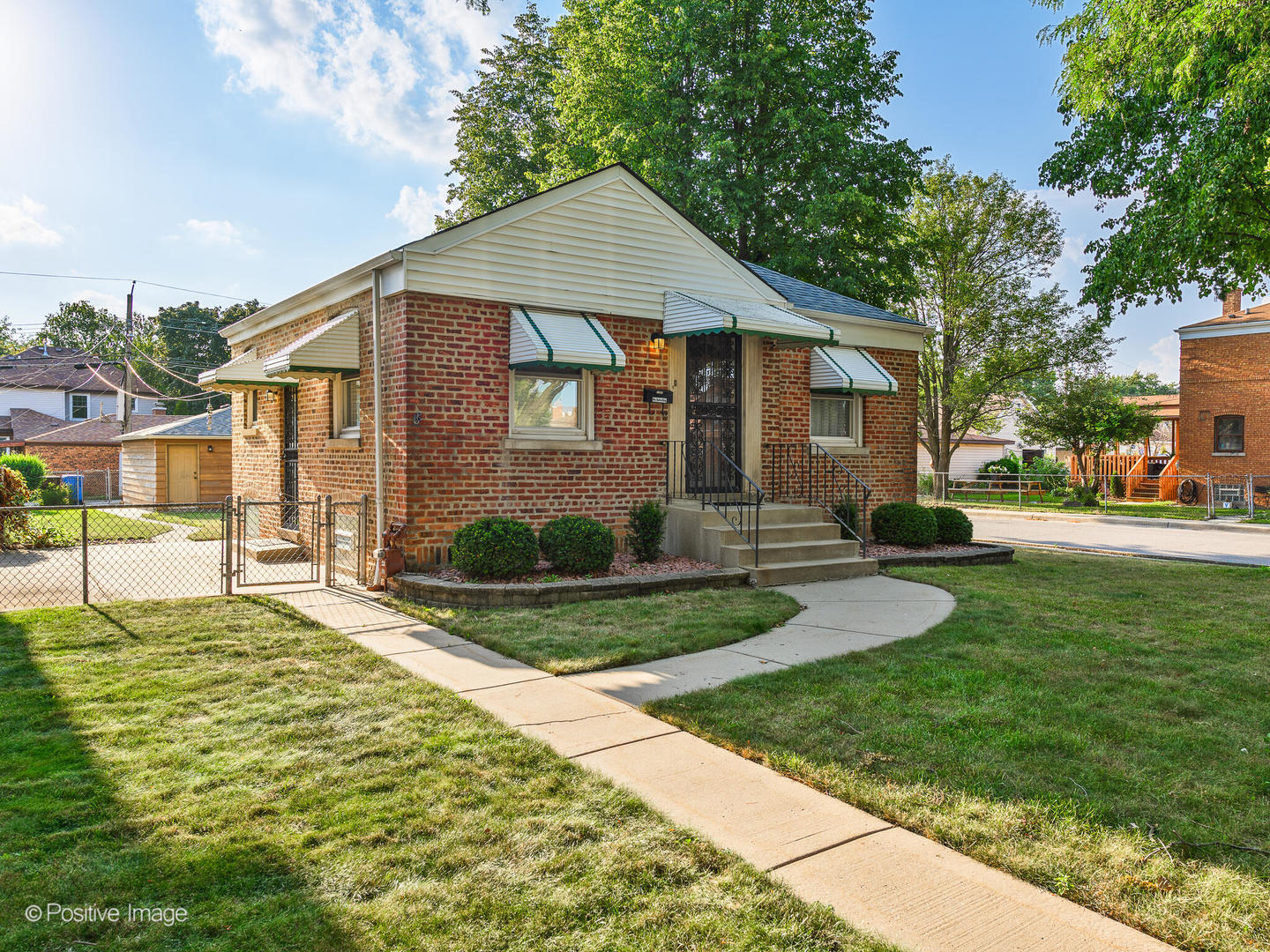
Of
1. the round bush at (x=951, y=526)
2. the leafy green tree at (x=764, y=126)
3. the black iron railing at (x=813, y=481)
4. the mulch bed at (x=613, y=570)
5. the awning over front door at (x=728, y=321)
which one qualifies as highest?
the leafy green tree at (x=764, y=126)

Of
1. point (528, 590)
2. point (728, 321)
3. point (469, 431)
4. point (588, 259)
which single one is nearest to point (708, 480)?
point (728, 321)

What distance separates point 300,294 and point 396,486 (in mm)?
4245

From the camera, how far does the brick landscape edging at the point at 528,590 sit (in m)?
7.81

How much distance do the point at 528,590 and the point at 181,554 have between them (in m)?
6.99

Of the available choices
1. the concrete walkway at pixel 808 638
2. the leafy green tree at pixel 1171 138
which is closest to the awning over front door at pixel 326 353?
the concrete walkway at pixel 808 638

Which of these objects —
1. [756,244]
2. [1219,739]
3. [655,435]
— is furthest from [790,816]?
[756,244]

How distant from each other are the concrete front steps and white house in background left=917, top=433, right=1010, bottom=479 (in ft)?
132

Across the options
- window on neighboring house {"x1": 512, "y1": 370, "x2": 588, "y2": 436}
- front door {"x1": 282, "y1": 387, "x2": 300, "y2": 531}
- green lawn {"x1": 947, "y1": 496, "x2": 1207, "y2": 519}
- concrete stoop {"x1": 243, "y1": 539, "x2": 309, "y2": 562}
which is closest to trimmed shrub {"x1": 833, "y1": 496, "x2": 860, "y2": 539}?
window on neighboring house {"x1": 512, "y1": 370, "x2": 588, "y2": 436}

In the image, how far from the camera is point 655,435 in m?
10.6

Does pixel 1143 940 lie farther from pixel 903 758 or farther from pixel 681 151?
pixel 681 151

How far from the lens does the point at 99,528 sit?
16.7 metres

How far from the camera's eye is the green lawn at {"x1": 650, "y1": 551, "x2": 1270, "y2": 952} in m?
2.91

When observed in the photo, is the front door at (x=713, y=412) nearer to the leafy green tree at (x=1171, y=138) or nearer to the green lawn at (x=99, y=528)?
the leafy green tree at (x=1171, y=138)

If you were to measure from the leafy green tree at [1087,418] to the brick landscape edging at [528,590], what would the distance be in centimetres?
2342
